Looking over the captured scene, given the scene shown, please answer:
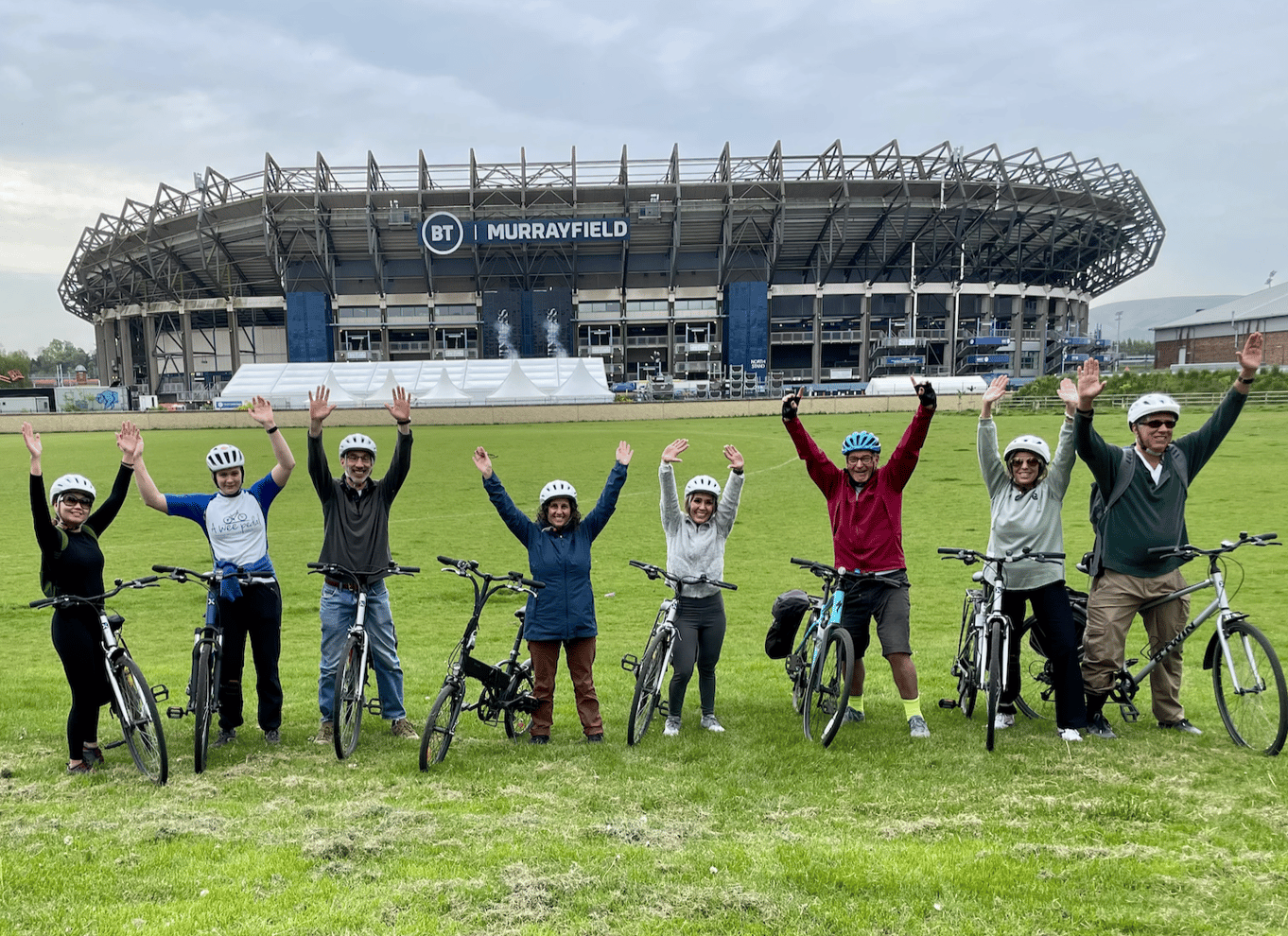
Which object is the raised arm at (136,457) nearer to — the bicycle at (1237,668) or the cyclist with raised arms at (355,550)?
the cyclist with raised arms at (355,550)

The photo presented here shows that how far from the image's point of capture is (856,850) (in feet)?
13.7

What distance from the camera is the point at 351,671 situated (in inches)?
235

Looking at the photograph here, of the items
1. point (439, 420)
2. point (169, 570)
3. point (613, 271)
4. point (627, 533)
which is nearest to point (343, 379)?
point (439, 420)

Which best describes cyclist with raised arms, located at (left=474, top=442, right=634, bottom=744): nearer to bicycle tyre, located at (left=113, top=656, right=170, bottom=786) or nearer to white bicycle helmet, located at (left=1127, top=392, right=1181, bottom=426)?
bicycle tyre, located at (left=113, top=656, right=170, bottom=786)

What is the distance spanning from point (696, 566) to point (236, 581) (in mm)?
3327

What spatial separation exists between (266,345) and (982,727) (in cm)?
8983

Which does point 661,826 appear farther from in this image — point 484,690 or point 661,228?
point 661,228

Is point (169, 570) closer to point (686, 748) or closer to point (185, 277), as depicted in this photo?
point (686, 748)

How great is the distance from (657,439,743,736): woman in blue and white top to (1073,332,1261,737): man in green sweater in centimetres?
256

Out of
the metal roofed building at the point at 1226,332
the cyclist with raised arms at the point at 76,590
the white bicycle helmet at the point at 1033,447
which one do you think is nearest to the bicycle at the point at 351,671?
the cyclist with raised arms at the point at 76,590

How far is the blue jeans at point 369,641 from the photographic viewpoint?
20.7 feet

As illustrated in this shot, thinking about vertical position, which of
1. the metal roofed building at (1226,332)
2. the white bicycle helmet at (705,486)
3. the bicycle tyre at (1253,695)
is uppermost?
the metal roofed building at (1226,332)

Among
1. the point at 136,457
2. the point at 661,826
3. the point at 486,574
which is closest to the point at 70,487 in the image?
the point at 136,457

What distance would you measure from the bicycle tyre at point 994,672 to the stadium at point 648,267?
2619 inches
